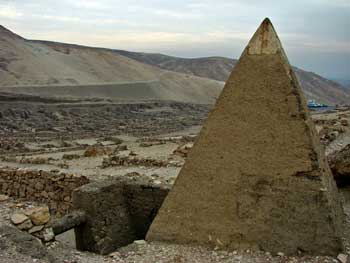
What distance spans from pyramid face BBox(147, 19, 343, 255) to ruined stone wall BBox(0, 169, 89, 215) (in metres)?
4.47

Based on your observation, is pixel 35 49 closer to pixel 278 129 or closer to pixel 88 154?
pixel 88 154

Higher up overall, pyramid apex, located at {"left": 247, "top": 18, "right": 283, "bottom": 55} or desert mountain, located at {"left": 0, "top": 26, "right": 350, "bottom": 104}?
pyramid apex, located at {"left": 247, "top": 18, "right": 283, "bottom": 55}

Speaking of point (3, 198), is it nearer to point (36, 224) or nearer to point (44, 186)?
point (44, 186)

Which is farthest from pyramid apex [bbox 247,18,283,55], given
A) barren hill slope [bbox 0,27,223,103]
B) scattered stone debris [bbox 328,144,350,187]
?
barren hill slope [bbox 0,27,223,103]

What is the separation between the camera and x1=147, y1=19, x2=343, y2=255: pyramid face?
5.86 meters

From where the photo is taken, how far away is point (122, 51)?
118 metres

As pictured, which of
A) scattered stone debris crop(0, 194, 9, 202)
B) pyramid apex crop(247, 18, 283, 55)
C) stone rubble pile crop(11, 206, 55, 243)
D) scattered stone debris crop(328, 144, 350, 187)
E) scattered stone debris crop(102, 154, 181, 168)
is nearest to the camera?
pyramid apex crop(247, 18, 283, 55)

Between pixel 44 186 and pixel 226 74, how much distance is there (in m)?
89.5

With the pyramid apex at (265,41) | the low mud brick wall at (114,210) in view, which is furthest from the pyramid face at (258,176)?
the low mud brick wall at (114,210)

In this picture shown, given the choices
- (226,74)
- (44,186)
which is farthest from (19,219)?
(226,74)

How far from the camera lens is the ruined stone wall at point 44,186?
10.5 m

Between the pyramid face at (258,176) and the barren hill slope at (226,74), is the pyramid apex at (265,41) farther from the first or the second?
the barren hill slope at (226,74)

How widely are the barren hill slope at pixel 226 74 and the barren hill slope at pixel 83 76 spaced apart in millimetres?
25934

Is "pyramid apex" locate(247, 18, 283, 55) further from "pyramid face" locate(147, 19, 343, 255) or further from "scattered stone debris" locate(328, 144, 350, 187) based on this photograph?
"scattered stone debris" locate(328, 144, 350, 187)
